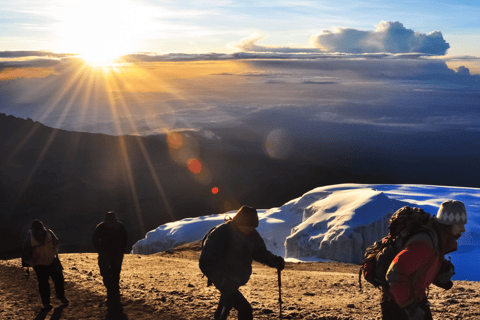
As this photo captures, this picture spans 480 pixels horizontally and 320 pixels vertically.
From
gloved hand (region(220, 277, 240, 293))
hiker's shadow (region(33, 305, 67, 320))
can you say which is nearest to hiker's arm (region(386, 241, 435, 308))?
gloved hand (region(220, 277, 240, 293))

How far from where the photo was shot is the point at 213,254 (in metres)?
4.25

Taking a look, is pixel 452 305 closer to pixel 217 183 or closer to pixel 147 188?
pixel 147 188

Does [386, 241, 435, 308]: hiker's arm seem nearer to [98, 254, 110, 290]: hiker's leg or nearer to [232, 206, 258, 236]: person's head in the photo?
[232, 206, 258, 236]: person's head

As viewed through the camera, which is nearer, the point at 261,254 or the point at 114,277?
the point at 261,254

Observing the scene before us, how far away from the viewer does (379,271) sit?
3658 mm

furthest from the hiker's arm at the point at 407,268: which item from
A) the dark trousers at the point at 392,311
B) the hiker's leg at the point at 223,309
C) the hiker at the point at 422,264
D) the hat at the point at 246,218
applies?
the hiker's leg at the point at 223,309

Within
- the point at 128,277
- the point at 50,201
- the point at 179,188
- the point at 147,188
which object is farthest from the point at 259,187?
the point at 128,277

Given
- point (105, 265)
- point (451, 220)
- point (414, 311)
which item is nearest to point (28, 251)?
point (105, 265)

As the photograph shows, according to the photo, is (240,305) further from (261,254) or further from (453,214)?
(453,214)

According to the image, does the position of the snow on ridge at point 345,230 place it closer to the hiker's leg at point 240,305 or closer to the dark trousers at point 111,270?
the dark trousers at point 111,270

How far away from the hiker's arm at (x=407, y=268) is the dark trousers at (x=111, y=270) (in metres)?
5.64

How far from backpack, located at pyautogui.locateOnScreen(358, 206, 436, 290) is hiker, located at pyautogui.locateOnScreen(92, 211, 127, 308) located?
500 cm

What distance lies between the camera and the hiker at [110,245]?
24.1 ft

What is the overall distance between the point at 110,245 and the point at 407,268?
5675 mm
